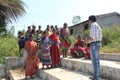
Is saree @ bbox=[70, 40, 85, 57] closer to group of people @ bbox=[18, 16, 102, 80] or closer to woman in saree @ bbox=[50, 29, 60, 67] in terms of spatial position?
group of people @ bbox=[18, 16, 102, 80]

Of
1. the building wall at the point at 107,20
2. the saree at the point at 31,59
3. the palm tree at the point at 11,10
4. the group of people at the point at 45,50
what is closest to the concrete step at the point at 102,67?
the group of people at the point at 45,50

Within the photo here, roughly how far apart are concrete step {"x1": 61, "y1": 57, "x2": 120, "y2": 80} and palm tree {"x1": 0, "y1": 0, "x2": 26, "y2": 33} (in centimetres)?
620

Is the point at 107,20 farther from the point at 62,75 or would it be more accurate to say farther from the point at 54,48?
the point at 62,75

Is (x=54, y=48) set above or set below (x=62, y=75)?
above

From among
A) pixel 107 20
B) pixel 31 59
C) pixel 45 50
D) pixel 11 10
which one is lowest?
pixel 31 59

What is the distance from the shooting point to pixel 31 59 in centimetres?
904

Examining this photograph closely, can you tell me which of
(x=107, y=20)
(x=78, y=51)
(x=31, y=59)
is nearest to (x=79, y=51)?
(x=78, y=51)

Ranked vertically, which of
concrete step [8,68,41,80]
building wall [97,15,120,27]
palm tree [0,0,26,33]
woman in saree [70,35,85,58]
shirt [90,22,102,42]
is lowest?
concrete step [8,68,41,80]

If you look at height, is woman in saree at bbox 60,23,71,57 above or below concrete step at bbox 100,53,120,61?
above

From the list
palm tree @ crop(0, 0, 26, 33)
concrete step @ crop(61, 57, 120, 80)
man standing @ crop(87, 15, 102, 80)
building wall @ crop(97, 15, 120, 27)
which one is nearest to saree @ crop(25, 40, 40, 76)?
concrete step @ crop(61, 57, 120, 80)

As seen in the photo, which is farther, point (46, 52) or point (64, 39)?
point (64, 39)

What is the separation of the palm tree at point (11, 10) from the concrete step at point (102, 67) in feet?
20.3

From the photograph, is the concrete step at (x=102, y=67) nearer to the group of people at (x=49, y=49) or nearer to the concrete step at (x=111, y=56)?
the group of people at (x=49, y=49)

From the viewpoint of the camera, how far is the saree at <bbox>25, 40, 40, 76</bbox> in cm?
887
